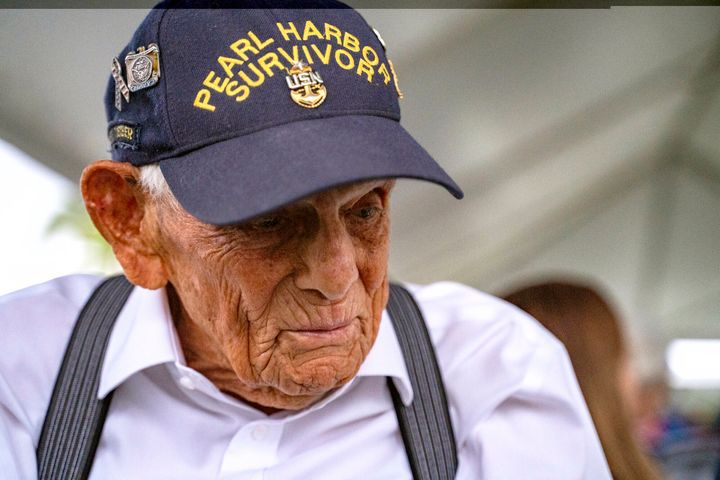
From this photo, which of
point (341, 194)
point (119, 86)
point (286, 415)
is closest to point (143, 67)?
point (119, 86)

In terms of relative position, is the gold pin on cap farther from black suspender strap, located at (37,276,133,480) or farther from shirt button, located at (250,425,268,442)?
shirt button, located at (250,425,268,442)

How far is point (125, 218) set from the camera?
3.89 feet

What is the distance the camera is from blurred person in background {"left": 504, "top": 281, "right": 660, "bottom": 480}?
1.61 m

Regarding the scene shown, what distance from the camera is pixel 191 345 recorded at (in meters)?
1.29

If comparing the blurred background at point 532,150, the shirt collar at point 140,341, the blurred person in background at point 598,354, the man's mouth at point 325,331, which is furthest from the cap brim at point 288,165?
the blurred person in background at point 598,354

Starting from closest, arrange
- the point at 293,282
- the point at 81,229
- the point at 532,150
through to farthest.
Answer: the point at 293,282 < the point at 81,229 < the point at 532,150

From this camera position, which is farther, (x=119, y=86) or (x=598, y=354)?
(x=598, y=354)

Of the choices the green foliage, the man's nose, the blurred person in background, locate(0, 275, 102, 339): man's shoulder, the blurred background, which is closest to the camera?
the man's nose

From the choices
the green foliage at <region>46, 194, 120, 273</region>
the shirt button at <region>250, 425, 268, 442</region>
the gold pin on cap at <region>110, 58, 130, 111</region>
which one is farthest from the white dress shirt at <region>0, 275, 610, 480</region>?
the green foliage at <region>46, 194, 120, 273</region>

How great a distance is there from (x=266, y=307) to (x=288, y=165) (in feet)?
0.75

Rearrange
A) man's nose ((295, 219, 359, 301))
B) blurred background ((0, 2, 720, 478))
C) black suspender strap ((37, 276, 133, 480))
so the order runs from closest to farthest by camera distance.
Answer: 1. man's nose ((295, 219, 359, 301))
2. black suspender strap ((37, 276, 133, 480))
3. blurred background ((0, 2, 720, 478))

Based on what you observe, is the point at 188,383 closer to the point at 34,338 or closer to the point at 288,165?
the point at 34,338

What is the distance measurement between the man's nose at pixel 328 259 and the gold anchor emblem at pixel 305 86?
156mm

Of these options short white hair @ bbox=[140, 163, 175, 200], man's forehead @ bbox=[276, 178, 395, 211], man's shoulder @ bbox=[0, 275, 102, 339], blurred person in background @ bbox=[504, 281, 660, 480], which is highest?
short white hair @ bbox=[140, 163, 175, 200]
